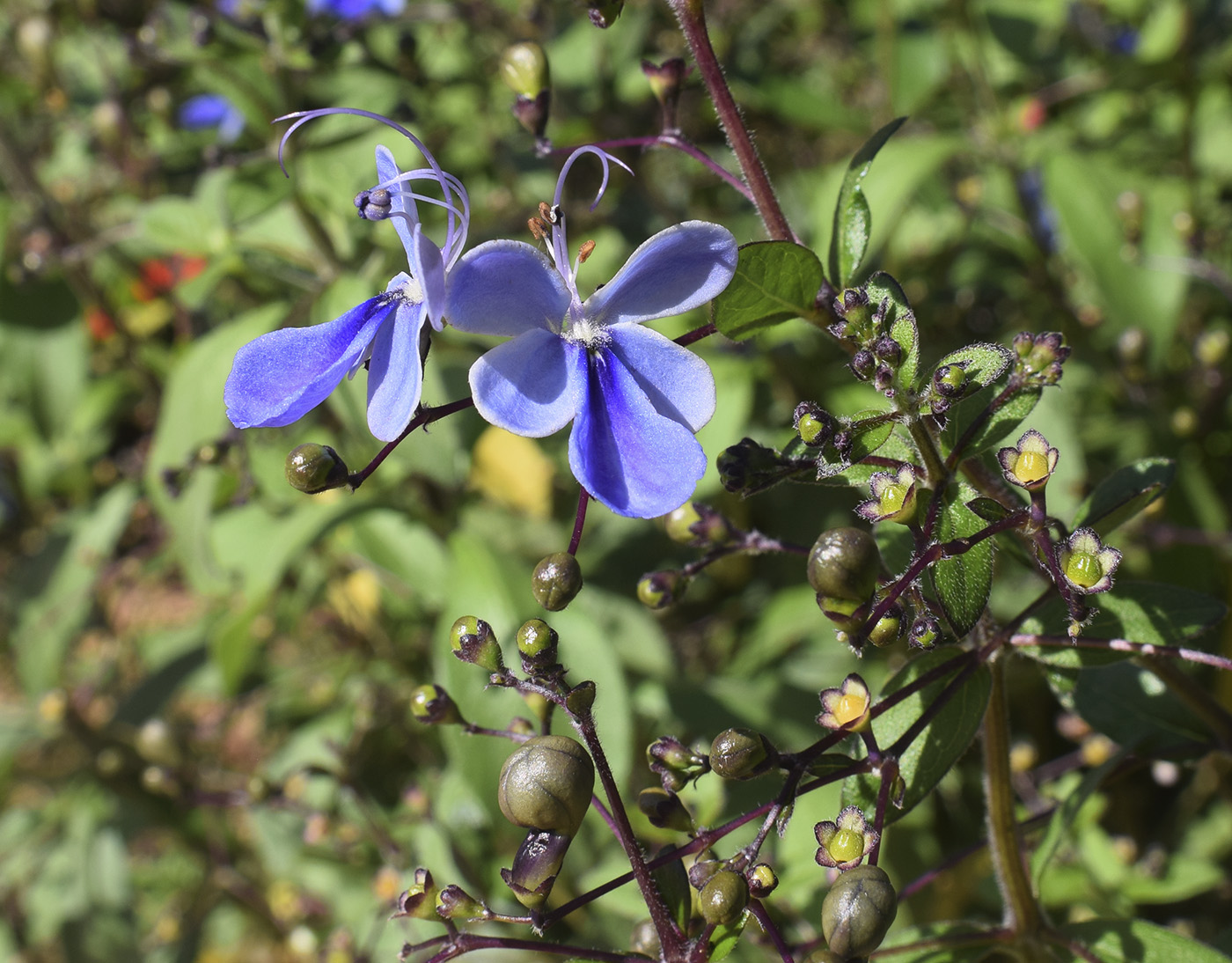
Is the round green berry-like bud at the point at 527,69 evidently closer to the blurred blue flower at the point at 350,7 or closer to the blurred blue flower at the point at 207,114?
the blurred blue flower at the point at 350,7

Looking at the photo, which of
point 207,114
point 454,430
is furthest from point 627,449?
point 207,114

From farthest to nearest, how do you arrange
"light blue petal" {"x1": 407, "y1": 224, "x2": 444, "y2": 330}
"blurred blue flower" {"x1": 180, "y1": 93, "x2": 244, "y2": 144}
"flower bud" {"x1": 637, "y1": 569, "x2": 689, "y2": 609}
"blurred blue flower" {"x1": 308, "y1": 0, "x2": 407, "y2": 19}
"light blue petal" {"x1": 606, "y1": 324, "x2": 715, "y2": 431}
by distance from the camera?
1. "blurred blue flower" {"x1": 180, "y1": 93, "x2": 244, "y2": 144}
2. "blurred blue flower" {"x1": 308, "y1": 0, "x2": 407, "y2": 19}
3. "flower bud" {"x1": 637, "y1": 569, "x2": 689, "y2": 609}
4. "light blue petal" {"x1": 606, "y1": 324, "x2": 715, "y2": 431}
5. "light blue petal" {"x1": 407, "y1": 224, "x2": 444, "y2": 330}

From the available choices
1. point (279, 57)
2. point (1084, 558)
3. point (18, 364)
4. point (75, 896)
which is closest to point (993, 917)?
point (1084, 558)

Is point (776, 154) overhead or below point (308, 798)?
overhead

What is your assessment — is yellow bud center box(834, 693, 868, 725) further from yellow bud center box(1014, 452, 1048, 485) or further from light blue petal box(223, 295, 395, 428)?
light blue petal box(223, 295, 395, 428)

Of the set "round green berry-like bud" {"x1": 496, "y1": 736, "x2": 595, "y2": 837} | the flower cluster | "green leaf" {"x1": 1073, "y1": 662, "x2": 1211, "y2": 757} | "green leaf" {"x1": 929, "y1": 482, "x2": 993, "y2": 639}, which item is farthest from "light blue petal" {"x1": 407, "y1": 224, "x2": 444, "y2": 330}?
"green leaf" {"x1": 1073, "y1": 662, "x2": 1211, "y2": 757}

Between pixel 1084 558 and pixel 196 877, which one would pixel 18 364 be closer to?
pixel 196 877
